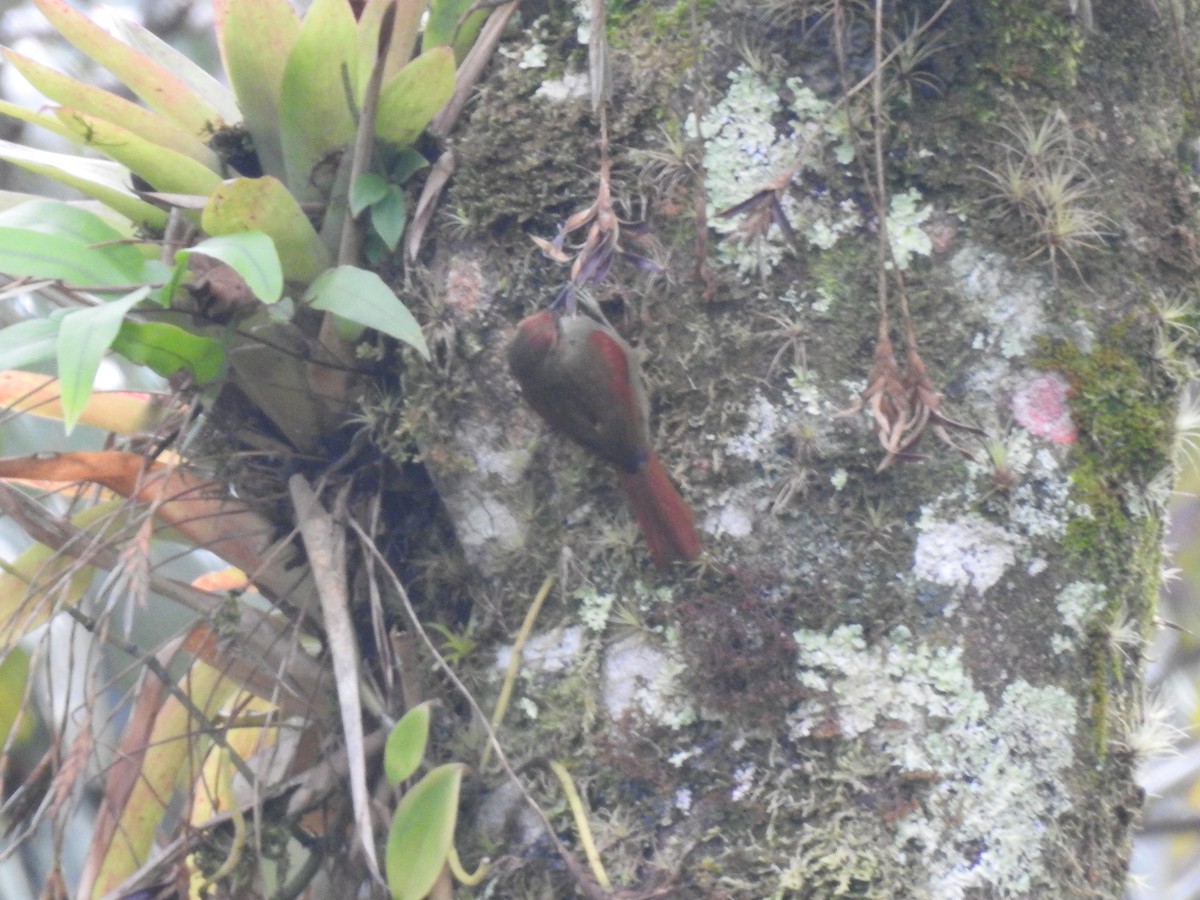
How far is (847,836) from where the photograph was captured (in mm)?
1187

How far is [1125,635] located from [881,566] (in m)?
0.31

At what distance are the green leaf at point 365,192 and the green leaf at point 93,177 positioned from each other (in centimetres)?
28

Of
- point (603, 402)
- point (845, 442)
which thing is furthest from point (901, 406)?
point (603, 402)

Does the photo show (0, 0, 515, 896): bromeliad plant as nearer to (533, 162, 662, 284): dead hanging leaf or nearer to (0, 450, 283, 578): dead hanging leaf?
(0, 450, 283, 578): dead hanging leaf

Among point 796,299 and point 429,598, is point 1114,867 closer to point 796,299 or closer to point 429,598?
point 796,299

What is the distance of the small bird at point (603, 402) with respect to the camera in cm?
128

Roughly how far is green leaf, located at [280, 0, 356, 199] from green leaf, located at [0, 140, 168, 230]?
0.20 meters

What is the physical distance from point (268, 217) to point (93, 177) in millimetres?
297

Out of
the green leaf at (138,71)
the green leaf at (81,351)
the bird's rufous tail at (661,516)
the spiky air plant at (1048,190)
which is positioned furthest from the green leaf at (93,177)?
the spiky air plant at (1048,190)

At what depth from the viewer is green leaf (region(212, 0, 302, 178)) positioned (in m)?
1.50

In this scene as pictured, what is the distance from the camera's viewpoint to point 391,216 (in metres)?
1.53

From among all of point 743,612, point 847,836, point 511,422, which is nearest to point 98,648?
point 511,422

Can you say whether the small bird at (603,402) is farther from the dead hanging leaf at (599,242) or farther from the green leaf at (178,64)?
the green leaf at (178,64)

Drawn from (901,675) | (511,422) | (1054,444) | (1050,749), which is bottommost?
(1050,749)
